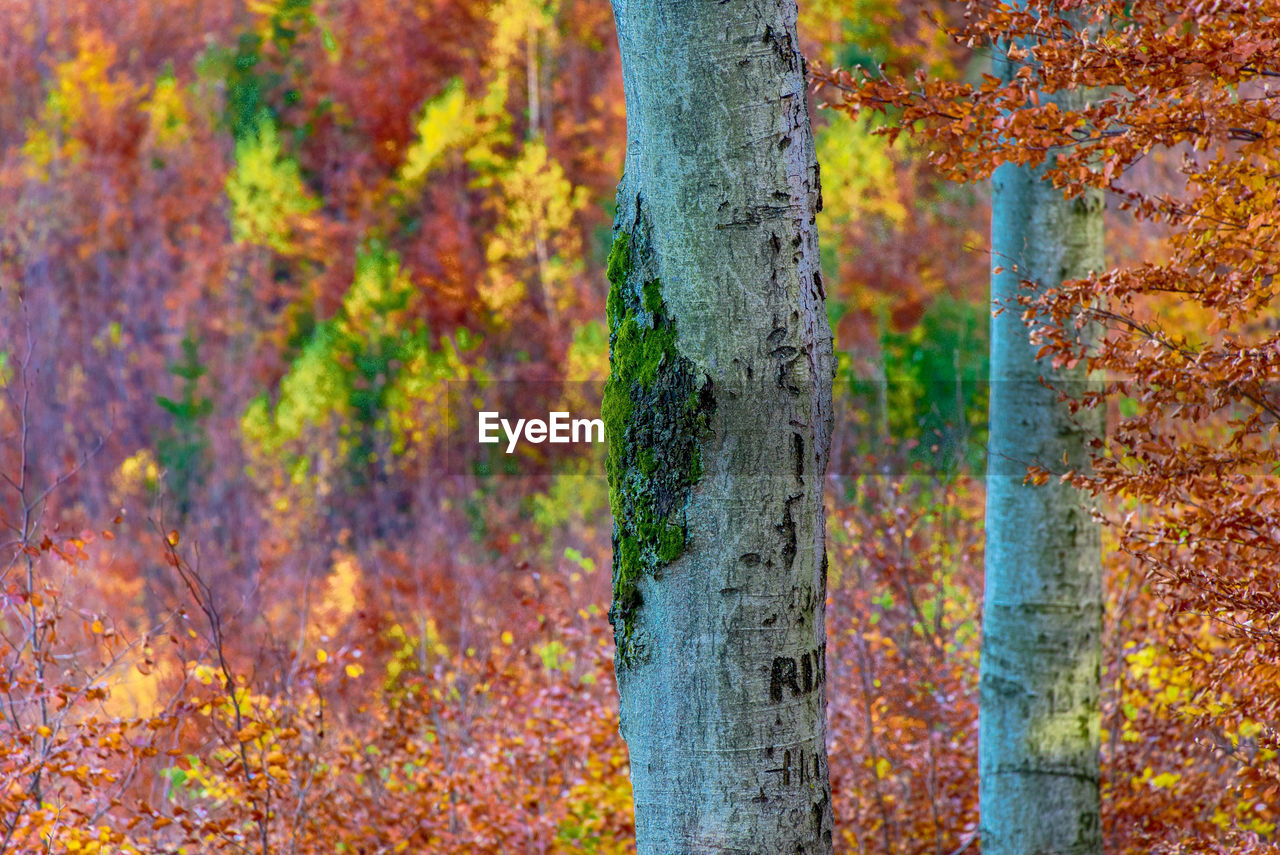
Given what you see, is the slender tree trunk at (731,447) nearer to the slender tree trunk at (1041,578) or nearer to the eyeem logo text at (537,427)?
the eyeem logo text at (537,427)

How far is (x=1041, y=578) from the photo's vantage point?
11.7ft

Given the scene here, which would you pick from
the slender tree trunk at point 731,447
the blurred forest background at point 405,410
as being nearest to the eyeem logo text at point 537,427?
the slender tree trunk at point 731,447

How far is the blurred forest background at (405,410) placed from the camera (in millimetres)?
4941

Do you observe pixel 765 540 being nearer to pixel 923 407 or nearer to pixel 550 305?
pixel 923 407

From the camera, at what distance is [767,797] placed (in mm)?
1805

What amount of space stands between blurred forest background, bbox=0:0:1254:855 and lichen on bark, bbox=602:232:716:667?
163cm

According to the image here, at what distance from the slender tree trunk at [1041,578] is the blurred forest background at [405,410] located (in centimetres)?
77

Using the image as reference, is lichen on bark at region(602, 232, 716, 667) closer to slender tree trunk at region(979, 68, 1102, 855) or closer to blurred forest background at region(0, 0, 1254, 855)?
blurred forest background at region(0, 0, 1254, 855)

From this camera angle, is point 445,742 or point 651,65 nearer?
point 651,65

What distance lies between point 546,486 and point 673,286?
568 inches

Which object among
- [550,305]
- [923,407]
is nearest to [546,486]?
[550,305]

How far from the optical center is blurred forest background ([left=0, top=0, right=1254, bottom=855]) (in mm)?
4941

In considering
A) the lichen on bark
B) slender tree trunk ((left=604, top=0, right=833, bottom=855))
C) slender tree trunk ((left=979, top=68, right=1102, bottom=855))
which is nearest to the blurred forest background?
slender tree trunk ((left=979, top=68, right=1102, bottom=855))

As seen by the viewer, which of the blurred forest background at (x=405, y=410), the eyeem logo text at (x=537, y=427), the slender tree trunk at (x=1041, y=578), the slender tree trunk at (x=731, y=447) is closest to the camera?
the slender tree trunk at (x=731, y=447)
